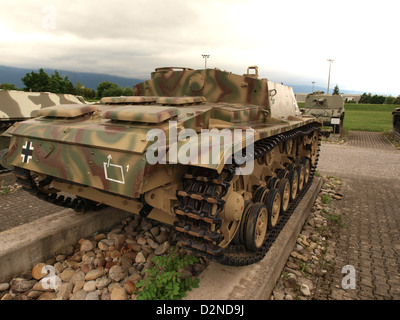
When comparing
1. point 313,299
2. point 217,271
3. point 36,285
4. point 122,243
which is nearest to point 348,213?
point 313,299

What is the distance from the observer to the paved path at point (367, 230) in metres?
3.81

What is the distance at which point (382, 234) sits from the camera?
17.2 feet

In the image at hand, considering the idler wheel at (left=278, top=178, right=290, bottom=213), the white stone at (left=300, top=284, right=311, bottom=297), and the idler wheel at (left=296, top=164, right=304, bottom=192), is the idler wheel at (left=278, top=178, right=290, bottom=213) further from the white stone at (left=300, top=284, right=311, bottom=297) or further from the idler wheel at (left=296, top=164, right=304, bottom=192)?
the white stone at (left=300, top=284, right=311, bottom=297)

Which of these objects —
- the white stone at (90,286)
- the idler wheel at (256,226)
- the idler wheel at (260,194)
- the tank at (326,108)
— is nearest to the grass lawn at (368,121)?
the tank at (326,108)

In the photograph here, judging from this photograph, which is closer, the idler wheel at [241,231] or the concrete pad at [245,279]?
the concrete pad at [245,279]

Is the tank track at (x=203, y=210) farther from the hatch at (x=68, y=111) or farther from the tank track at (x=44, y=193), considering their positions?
the tank track at (x=44, y=193)

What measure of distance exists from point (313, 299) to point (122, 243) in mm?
2663

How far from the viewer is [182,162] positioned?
268 centimetres

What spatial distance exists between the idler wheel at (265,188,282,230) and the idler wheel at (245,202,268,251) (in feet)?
0.61

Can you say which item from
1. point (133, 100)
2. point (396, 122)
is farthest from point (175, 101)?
point (396, 122)

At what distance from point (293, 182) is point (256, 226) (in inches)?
89.8

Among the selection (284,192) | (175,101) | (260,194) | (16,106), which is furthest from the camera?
(16,106)

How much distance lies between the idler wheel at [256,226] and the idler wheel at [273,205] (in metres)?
0.19

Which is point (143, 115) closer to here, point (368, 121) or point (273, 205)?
point (273, 205)
